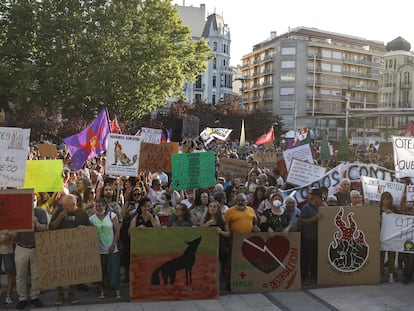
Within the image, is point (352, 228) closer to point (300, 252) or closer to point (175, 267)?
point (300, 252)

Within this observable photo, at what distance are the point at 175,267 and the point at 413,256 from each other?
151 inches

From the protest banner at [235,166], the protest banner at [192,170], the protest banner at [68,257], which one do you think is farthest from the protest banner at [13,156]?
the protest banner at [235,166]

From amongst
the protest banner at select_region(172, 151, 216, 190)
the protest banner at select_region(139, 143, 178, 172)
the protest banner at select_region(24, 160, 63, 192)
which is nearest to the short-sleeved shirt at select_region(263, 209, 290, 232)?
the protest banner at select_region(172, 151, 216, 190)

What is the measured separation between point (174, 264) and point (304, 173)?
12.3 feet

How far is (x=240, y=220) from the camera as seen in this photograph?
26.2 feet

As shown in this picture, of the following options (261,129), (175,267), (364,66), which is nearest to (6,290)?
(175,267)

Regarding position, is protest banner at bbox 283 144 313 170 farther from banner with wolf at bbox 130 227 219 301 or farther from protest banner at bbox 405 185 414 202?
banner with wolf at bbox 130 227 219 301

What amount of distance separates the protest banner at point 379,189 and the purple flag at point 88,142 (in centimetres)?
594

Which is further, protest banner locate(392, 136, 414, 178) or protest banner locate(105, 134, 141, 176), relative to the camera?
protest banner locate(105, 134, 141, 176)

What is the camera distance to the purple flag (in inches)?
461

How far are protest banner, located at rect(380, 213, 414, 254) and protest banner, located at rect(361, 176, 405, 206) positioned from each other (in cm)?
51

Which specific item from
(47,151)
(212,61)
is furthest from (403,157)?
(212,61)

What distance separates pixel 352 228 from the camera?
8.32 metres

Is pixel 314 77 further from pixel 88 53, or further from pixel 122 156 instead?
pixel 122 156
